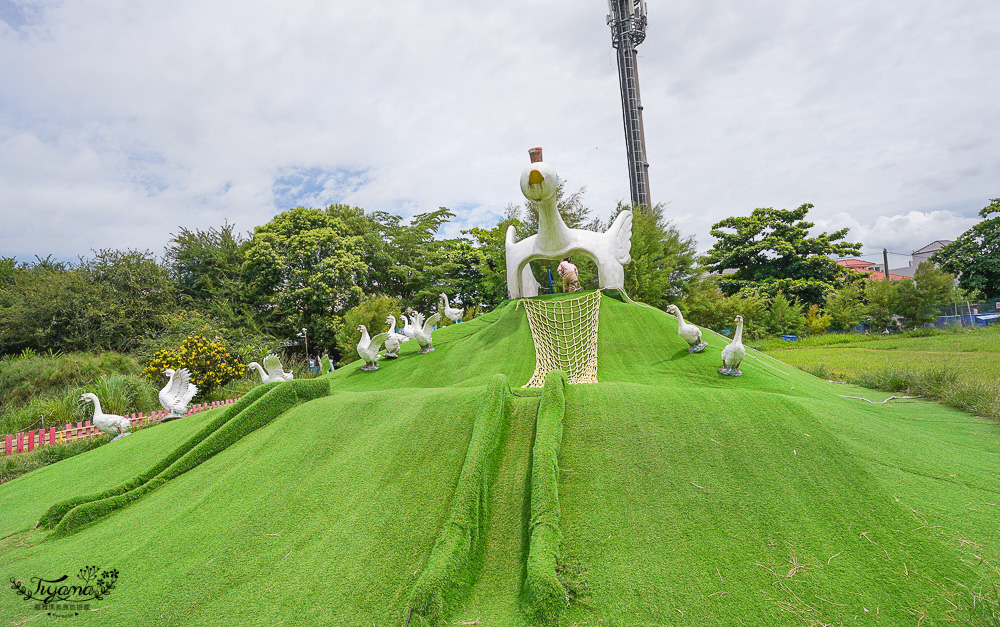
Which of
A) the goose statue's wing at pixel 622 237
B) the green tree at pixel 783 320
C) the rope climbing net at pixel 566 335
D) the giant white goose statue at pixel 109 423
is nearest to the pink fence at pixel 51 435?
the giant white goose statue at pixel 109 423

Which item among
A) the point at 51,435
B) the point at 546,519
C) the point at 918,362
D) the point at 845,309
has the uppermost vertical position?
→ the point at 845,309

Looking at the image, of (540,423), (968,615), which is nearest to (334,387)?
(540,423)

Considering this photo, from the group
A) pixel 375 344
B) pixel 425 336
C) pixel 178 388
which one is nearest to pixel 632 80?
pixel 425 336

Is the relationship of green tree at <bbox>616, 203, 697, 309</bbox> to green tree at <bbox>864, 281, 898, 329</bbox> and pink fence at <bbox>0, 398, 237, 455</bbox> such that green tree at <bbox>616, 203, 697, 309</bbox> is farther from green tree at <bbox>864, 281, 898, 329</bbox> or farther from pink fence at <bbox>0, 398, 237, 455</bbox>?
pink fence at <bbox>0, 398, 237, 455</bbox>

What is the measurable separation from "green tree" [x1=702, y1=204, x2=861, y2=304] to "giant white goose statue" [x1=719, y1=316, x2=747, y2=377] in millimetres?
17638

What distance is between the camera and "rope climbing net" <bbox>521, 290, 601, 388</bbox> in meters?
7.38

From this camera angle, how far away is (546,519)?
2793 millimetres

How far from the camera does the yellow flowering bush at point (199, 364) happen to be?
459 inches

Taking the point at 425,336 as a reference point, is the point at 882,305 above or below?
below

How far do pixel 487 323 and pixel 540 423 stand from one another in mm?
6754

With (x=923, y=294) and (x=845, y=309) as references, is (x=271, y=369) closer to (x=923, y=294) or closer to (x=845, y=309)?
(x=845, y=309)

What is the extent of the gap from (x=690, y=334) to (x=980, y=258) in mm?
22173

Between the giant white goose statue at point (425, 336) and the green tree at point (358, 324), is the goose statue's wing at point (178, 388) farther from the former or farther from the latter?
the green tree at point (358, 324)

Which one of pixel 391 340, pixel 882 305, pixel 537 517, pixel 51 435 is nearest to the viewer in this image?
pixel 537 517
